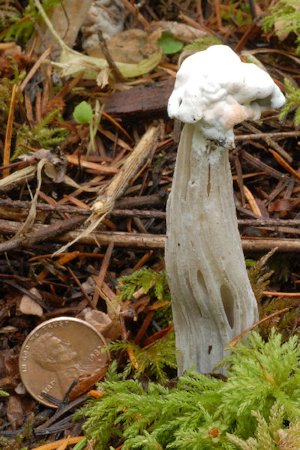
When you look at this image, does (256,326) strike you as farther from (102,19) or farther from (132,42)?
(102,19)

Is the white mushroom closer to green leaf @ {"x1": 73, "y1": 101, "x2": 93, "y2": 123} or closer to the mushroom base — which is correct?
the mushroom base

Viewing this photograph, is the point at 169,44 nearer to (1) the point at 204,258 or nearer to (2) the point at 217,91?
(1) the point at 204,258

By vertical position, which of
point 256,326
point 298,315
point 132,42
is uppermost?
point 132,42

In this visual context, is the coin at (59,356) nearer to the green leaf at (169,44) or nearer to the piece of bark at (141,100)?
the piece of bark at (141,100)

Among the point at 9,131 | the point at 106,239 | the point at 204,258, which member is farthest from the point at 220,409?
the point at 9,131

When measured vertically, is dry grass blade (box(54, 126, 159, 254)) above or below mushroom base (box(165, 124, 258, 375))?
below

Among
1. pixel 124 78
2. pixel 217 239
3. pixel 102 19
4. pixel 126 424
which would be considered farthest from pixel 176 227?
pixel 102 19

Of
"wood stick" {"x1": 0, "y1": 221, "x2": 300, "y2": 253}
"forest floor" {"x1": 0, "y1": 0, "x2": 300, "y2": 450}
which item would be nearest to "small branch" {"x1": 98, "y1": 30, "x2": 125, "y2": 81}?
"forest floor" {"x1": 0, "y1": 0, "x2": 300, "y2": 450}
